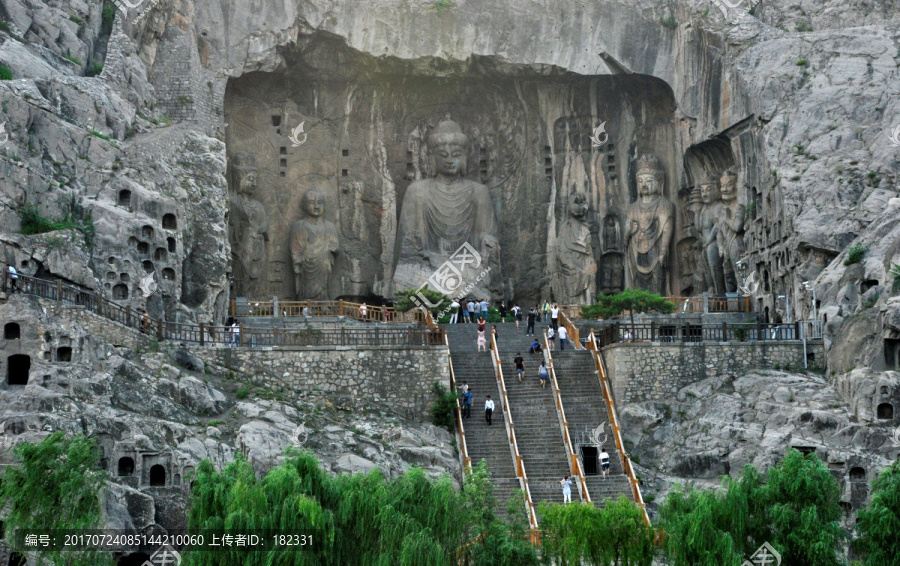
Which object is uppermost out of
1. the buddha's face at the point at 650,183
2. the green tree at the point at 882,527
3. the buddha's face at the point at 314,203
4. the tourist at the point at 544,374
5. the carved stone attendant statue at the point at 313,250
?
the buddha's face at the point at 650,183

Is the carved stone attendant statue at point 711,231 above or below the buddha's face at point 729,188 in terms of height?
below

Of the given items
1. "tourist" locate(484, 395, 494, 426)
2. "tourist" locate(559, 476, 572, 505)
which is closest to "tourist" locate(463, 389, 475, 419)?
"tourist" locate(484, 395, 494, 426)

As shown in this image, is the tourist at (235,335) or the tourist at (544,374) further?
the tourist at (235,335)

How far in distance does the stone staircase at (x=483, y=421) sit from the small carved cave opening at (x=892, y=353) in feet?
33.9

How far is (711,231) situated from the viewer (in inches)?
2238

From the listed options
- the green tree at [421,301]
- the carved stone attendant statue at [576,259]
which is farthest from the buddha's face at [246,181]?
the carved stone attendant statue at [576,259]

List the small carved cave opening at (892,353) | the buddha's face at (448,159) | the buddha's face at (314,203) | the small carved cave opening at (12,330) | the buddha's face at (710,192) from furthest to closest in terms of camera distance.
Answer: the buddha's face at (448,159) → the buddha's face at (314,203) → the buddha's face at (710,192) → the small carved cave opening at (892,353) → the small carved cave opening at (12,330)

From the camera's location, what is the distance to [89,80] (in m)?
50.8

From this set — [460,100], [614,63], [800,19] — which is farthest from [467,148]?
[800,19]

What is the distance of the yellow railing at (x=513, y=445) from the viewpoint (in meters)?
40.0

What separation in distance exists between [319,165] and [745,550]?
98.2 feet

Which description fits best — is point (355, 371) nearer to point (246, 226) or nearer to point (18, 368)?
point (18, 368)

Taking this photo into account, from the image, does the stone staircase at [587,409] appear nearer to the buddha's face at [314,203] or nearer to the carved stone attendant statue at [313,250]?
the carved stone attendant statue at [313,250]

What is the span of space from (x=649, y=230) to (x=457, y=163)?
736cm
